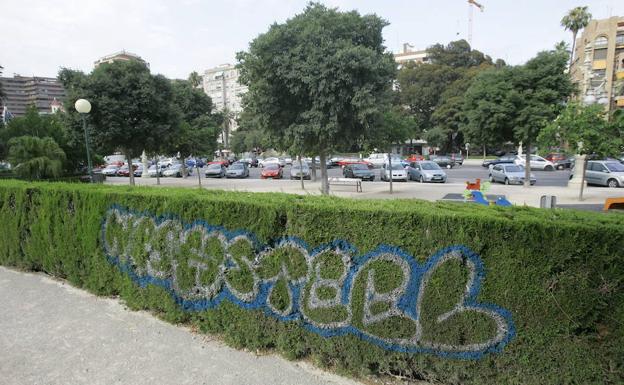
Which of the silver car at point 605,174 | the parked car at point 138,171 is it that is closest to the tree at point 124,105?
the parked car at point 138,171

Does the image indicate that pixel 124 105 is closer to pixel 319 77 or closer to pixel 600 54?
pixel 319 77

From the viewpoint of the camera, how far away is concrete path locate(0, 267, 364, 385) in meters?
3.39

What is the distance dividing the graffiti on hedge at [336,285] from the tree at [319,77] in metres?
10.4

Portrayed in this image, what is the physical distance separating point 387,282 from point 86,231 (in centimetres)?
460

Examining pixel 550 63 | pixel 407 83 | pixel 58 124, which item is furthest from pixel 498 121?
pixel 407 83

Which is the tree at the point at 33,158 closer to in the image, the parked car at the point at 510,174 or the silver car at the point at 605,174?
the parked car at the point at 510,174

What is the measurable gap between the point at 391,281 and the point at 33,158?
773 inches

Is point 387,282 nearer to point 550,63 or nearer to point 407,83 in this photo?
point 550,63

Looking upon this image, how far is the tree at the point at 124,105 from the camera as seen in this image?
727 inches

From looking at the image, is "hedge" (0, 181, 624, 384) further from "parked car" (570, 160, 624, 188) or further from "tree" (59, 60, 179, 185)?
"parked car" (570, 160, 624, 188)

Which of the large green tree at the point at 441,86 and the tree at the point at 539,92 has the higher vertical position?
the large green tree at the point at 441,86

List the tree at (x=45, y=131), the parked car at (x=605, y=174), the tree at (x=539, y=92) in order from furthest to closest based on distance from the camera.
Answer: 1. the tree at (x=45, y=131)
2. the parked car at (x=605, y=174)
3. the tree at (x=539, y=92)

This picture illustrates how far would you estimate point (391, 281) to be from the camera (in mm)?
3205

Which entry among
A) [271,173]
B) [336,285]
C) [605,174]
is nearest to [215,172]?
[271,173]
